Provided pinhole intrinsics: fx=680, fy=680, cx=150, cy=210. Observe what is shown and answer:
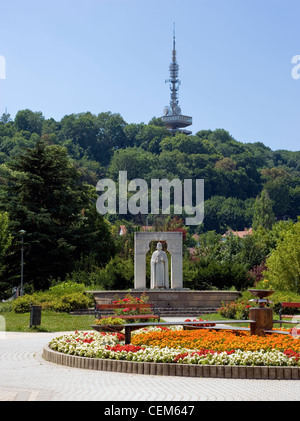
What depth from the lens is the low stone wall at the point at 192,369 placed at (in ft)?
35.6

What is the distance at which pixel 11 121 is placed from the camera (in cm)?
14675

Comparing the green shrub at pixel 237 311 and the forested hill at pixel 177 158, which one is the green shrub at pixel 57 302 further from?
the forested hill at pixel 177 158

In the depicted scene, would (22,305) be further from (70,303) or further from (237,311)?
(237,311)

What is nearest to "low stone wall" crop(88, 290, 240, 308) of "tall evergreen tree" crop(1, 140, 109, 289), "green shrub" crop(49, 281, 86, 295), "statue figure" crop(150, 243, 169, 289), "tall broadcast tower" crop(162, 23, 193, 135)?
"green shrub" crop(49, 281, 86, 295)

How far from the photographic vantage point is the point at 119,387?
9781mm

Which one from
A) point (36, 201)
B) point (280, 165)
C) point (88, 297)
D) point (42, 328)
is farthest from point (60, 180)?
point (280, 165)

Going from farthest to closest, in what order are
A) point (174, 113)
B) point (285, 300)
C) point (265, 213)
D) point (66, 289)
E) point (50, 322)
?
1. point (174, 113)
2. point (265, 213)
3. point (66, 289)
4. point (285, 300)
5. point (50, 322)

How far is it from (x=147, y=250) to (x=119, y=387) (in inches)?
837

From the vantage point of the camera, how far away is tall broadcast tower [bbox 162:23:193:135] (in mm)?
180125

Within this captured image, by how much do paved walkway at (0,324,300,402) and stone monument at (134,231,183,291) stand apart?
17915 millimetres

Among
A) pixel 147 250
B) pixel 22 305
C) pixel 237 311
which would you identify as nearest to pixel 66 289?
pixel 22 305

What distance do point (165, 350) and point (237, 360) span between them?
143cm


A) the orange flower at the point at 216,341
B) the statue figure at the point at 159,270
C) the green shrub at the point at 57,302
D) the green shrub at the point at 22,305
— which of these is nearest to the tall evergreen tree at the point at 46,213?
the statue figure at the point at 159,270

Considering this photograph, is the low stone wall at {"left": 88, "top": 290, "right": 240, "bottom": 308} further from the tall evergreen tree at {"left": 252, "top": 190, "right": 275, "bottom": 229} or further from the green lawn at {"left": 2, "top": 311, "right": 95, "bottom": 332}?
the tall evergreen tree at {"left": 252, "top": 190, "right": 275, "bottom": 229}
